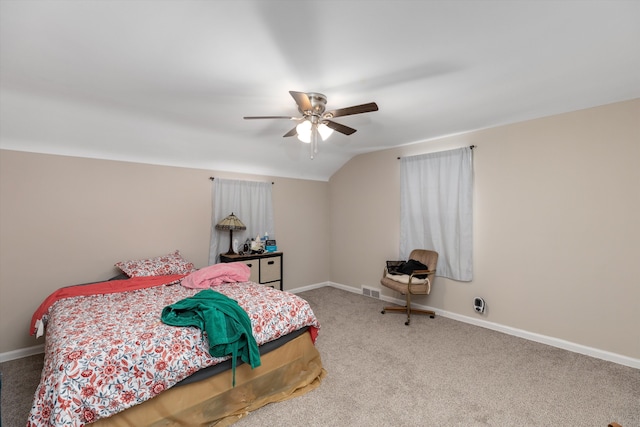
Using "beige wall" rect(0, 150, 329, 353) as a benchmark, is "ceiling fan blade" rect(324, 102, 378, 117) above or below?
above

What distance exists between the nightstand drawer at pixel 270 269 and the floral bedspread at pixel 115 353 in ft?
6.07

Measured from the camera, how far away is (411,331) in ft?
11.7

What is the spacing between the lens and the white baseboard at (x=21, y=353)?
2914 mm

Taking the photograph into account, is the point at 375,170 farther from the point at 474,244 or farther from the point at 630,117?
the point at 630,117

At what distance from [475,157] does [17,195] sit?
5.30 metres

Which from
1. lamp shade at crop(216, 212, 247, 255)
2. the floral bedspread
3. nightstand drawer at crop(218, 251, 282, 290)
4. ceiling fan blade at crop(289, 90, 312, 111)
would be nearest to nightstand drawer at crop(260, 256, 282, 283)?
nightstand drawer at crop(218, 251, 282, 290)

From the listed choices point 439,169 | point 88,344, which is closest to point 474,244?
point 439,169

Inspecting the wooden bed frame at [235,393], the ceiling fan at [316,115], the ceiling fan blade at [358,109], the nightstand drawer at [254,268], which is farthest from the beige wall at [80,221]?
the ceiling fan blade at [358,109]

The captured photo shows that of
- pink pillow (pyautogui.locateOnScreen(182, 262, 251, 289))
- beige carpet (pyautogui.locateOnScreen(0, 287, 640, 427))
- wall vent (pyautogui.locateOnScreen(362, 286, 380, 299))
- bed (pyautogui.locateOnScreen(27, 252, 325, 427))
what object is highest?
pink pillow (pyautogui.locateOnScreen(182, 262, 251, 289))

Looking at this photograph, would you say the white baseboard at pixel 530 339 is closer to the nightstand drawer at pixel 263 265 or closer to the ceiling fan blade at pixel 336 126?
the nightstand drawer at pixel 263 265

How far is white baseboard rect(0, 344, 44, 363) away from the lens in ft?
9.56

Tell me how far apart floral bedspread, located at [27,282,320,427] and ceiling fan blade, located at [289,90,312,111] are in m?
1.69

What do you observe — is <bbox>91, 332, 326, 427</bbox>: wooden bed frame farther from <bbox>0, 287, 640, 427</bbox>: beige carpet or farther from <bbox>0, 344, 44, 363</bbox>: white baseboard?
<bbox>0, 344, 44, 363</bbox>: white baseboard

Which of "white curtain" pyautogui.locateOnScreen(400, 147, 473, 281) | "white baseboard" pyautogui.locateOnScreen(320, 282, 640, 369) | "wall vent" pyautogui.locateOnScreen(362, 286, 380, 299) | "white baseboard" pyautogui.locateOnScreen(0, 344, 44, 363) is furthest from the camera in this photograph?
"wall vent" pyautogui.locateOnScreen(362, 286, 380, 299)
